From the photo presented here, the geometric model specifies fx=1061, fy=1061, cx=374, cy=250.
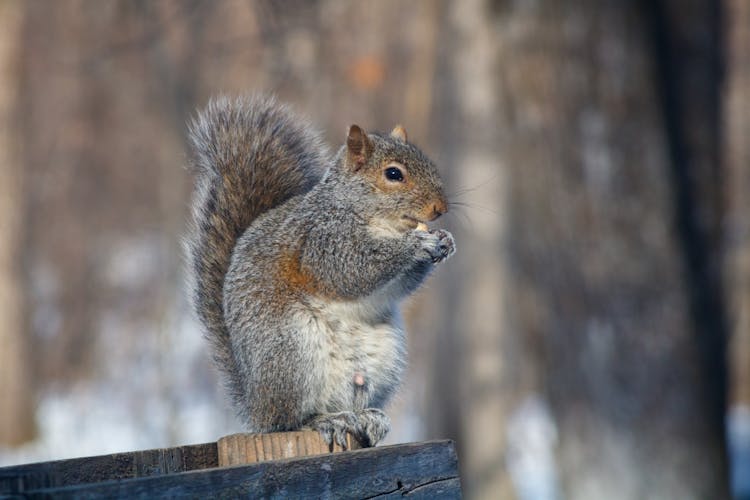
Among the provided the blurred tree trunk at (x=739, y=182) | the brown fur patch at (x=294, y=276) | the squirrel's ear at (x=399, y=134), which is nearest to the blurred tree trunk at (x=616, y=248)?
the squirrel's ear at (x=399, y=134)

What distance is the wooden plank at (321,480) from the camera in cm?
136

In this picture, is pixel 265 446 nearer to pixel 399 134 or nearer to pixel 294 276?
pixel 294 276

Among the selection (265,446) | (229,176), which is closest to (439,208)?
(229,176)

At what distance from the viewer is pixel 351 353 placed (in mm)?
2377

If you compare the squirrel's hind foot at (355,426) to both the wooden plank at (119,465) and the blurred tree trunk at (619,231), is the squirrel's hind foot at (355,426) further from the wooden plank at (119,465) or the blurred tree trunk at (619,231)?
the blurred tree trunk at (619,231)

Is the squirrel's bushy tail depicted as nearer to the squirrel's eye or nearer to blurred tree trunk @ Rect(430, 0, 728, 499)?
Result: the squirrel's eye

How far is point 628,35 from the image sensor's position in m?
4.62

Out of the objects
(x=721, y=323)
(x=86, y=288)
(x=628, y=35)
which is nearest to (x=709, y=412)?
(x=721, y=323)

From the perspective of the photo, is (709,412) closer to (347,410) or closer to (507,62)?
(507,62)

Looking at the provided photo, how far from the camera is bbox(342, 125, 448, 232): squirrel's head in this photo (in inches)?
102

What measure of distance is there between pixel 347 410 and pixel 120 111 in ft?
44.4

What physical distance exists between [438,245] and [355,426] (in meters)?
0.50

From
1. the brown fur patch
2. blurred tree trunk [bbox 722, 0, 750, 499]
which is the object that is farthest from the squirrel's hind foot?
blurred tree trunk [bbox 722, 0, 750, 499]

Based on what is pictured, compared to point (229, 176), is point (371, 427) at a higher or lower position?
lower
